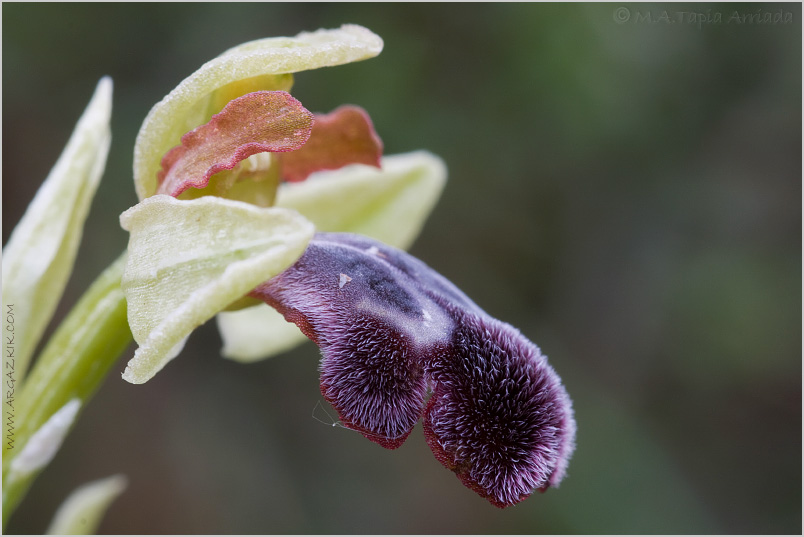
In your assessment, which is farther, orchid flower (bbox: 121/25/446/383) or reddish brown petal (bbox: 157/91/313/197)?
reddish brown petal (bbox: 157/91/313/197)

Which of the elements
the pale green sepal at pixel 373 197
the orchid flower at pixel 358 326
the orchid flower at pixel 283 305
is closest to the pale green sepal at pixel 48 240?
the orchid flower at pixel 283 305

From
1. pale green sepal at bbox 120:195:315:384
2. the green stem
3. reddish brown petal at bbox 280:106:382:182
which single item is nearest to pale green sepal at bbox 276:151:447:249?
reddish brown petal at bbox 280:106:382:182

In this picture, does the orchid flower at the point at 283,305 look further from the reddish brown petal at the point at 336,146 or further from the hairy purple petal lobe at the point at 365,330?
the reddish brown petal at the point at 336,146

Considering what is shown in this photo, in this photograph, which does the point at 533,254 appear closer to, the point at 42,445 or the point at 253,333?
the point at 253,333

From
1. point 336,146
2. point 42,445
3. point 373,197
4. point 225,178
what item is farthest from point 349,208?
point 42,445

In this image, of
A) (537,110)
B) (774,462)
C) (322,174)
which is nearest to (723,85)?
(537,110)

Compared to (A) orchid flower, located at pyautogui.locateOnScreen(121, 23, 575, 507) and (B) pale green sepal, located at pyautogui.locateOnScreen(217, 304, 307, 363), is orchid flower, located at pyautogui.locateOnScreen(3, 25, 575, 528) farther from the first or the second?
(B) pale green sepal, located at pyautogui.locateOnScreen(217, 304, 307, 363)

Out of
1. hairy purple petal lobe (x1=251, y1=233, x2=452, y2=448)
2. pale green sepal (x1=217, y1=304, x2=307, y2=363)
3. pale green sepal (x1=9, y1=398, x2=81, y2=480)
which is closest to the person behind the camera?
hairy purple petal lobe (x1=251, y1=233, x2=452, y2=448)
